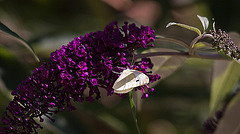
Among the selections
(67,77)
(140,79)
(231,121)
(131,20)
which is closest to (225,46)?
(140,79)

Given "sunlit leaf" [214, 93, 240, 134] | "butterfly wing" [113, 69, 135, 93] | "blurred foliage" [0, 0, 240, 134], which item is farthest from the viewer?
Answer: "blurred foliage" [0, 0, 240, 134]

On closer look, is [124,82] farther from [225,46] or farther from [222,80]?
[222,80]

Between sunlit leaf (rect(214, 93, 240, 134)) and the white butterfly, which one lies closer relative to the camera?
the white butterfly

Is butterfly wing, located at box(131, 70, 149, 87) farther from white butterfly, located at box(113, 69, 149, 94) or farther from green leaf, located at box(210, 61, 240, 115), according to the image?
green leaf, located at box(210, 61, 240, 115)

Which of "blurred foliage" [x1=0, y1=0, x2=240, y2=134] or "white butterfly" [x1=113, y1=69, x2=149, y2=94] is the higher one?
"blurred foliage" [x1=0, y1=0, x2=240, y2=134]

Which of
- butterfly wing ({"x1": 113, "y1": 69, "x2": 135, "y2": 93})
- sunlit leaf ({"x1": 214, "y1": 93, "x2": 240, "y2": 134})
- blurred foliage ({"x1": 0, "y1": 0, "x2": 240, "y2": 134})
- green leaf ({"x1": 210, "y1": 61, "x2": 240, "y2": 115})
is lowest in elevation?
butterfly wing ({"x1": 113, "y1": 69, "x2": 135, "y2": 93})

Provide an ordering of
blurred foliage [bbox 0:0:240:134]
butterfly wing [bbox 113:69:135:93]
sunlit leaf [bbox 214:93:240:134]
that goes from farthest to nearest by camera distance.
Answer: blurred foliage [bbox 0:0:240:134]
sunlit leaf [bbox 214:93:240:134]
butterfly wing [bbox 113:69:135:93]

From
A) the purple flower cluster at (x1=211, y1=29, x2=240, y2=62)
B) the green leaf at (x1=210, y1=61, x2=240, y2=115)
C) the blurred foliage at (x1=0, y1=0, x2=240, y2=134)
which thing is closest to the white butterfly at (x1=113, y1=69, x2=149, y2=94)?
the purple flower cluster at (x1=211, y1=29, x2=240, y2=62)
